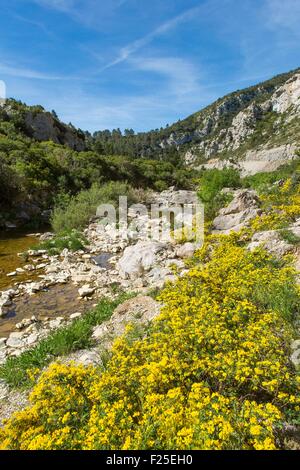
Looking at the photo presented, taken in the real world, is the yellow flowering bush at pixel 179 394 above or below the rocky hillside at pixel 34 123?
below

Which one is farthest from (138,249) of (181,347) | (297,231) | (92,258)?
(181,347)

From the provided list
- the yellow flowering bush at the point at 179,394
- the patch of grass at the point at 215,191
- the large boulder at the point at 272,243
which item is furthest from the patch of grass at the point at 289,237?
the patch of grass at the point at 215,191

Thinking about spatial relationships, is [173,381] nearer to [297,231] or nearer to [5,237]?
[297,231]

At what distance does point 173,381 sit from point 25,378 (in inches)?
107

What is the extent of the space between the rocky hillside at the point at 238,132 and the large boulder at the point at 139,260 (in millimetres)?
57681

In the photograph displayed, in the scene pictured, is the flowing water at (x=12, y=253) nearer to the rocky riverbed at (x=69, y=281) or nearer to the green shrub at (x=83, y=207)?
the rocky riverbed at (x=69, y=281)

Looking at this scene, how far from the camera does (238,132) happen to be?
314ft

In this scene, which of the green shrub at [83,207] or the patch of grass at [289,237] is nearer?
the patch of grass at [289,237]

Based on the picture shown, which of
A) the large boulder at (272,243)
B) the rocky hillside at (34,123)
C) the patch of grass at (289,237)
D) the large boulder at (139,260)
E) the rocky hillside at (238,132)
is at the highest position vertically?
the rocky hillside at (238,132)

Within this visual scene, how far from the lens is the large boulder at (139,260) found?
918cm

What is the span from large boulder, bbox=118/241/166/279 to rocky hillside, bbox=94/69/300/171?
5768 centimetres

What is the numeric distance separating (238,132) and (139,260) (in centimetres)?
9817

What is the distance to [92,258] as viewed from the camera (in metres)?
11.4

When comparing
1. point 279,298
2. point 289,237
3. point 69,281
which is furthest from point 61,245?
point 279,298
